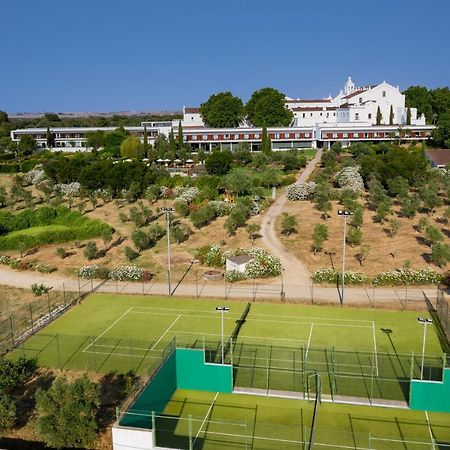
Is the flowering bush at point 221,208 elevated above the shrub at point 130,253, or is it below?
above

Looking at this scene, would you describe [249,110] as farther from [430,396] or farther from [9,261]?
[430,396]

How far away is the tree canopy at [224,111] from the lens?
11325 cm

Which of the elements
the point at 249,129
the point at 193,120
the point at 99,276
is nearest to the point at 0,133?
the point at 193,120

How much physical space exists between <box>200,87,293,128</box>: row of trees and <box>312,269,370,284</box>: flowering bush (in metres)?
74.4

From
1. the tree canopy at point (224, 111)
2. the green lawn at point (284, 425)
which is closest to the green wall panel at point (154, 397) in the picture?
the green lawn at point (284, 425)

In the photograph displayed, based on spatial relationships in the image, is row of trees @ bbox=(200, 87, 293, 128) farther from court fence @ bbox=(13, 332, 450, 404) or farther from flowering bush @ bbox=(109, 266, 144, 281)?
court fence @ bbox=(13, 332, 450, 404)

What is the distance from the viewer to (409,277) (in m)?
35.5

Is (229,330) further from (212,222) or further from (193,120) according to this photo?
(193,120)

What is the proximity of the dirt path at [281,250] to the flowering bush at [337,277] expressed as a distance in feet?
2.69

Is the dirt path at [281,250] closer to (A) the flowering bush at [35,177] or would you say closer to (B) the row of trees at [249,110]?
(A) the flowering bush at [35,177]

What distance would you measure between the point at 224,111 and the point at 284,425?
98.5 m

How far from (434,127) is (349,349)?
84.8 m

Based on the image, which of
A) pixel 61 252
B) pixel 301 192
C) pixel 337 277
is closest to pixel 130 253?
pixel 61 252

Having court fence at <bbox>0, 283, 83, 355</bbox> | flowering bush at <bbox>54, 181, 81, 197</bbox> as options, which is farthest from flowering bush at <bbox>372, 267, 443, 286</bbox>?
flowering bush at <bbox>54, 181, 81, 197</bbox>
